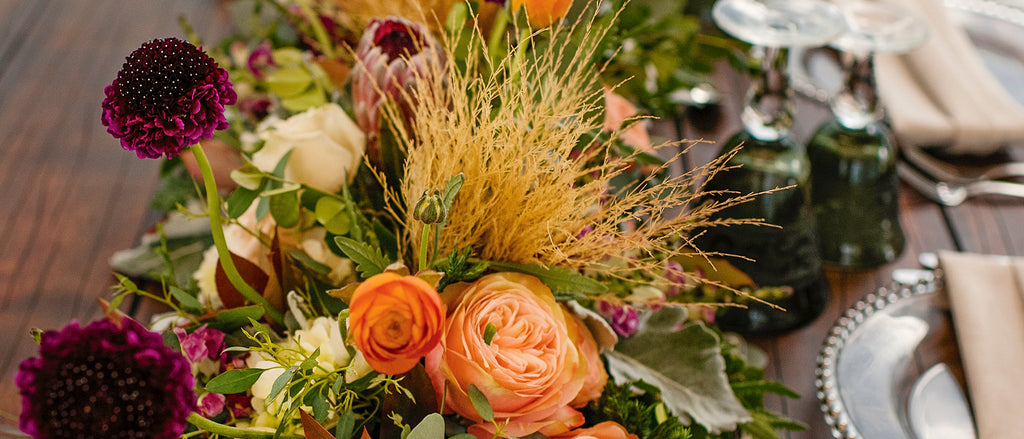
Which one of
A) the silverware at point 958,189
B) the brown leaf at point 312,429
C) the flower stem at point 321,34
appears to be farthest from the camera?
the silverware at point 958,189

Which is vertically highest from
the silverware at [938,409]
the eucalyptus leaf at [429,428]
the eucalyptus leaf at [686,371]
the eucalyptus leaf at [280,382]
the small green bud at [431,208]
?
the small green bud at [431,208]

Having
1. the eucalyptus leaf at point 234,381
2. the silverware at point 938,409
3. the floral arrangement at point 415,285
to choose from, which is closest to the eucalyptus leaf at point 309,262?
the floral arrangement at point 415,285

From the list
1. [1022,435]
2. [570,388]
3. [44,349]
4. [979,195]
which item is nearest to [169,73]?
[44,349]

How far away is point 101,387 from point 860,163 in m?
0.69

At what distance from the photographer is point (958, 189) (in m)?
0.86

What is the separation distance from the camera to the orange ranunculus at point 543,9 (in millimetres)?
490

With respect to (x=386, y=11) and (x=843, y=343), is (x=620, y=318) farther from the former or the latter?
(x=386, y=11)

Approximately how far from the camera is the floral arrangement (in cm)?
33

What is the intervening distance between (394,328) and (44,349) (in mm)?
135

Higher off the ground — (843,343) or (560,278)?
(560,278)

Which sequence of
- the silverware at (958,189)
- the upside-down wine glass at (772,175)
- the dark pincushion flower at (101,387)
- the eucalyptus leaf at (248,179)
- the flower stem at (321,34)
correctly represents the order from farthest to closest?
the silverware at (958,189)
the flower stem at (321,34)
the upside-down wine glass at (772,175)
the eucalyptus leaf at (248,179)
the dark pincushion flower at (101,387)

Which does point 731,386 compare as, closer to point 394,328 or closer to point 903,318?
point 903,318

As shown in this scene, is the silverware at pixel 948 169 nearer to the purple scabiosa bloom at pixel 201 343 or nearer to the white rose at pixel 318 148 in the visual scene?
the white rose at pixel 318 148

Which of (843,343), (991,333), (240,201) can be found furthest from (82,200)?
(991,333)
